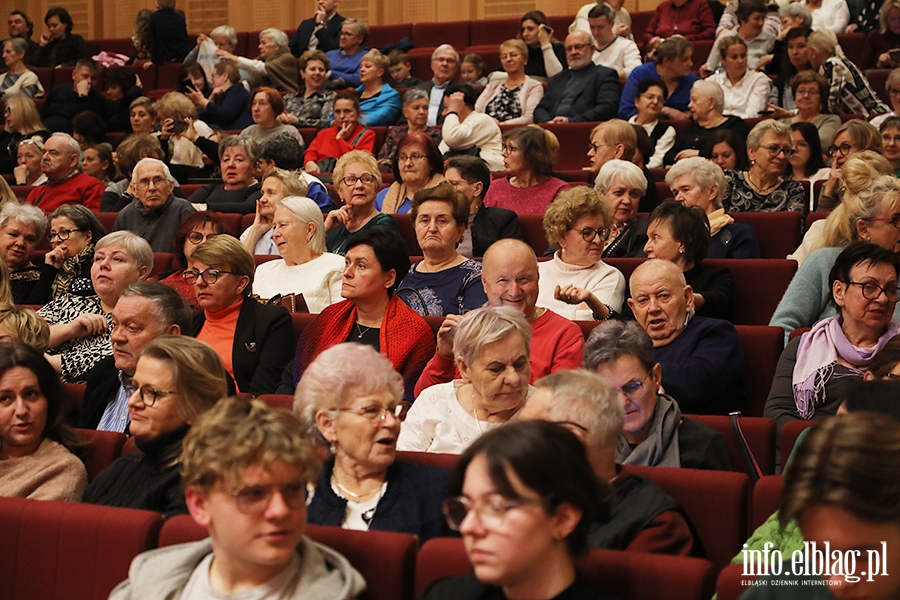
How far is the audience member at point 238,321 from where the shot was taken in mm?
2484

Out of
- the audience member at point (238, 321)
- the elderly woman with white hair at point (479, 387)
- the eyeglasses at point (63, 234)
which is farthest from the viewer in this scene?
the eyeglasses at point (63, 234)

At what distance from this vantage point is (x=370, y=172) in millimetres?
3318

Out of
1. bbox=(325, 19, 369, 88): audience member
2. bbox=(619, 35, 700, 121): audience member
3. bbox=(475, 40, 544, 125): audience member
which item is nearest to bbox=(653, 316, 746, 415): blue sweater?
bbox=(619, 35, 700, 121): audience member

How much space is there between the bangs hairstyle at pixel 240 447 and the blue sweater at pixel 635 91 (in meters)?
3.37

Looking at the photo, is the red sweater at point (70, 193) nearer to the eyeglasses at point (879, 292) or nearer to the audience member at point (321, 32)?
the audience member at point (321, 32)

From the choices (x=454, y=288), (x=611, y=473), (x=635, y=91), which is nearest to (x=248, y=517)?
(x=611, y=473)

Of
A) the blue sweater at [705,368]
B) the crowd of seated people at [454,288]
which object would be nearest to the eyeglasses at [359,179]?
the crowd of seated people at [454,288]

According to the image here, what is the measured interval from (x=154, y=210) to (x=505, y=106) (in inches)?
66.9

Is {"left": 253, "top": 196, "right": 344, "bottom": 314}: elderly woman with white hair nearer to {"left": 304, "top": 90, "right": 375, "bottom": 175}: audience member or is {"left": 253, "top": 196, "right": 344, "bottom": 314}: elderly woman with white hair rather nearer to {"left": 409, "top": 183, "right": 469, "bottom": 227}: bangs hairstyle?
{"left": 409, "top": 183, "right": 469, "bottom": 227}: bangs hairstyle

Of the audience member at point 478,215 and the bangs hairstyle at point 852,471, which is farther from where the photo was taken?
the audience member at point 478,215

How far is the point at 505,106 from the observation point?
4.70 metres

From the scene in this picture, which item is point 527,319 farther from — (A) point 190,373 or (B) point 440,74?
(B) point 440,74

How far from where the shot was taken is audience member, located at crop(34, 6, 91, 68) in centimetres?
643

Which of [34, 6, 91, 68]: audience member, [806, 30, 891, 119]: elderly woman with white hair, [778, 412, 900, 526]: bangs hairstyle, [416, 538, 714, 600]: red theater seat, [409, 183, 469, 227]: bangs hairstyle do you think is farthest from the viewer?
[34, 6, 91, 68]: audience member
